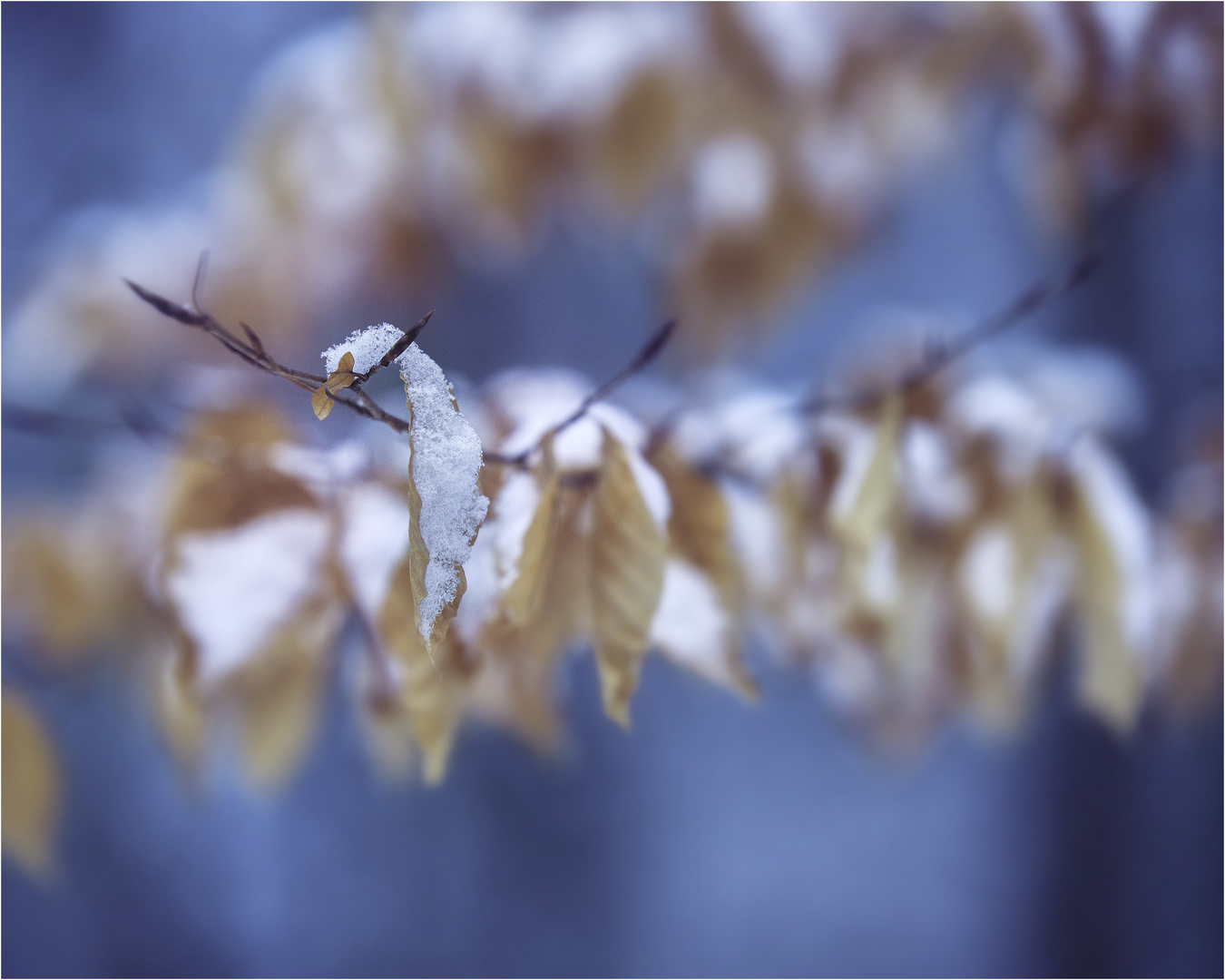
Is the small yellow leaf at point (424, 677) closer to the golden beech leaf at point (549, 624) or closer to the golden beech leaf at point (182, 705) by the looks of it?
the golden beech leaf at point (549, 624)

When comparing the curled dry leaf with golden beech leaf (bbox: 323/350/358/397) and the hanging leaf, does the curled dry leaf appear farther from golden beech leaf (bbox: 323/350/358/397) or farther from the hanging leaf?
the hanging leaf

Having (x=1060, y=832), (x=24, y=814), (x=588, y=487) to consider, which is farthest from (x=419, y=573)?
(x=1060, y=832)

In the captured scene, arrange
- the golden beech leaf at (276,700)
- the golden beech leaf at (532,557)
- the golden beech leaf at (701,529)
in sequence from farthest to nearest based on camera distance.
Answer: the golden beech leaf at (276,700), the golden beech leaf at (701,529), the golden beech leaf at (532,557)

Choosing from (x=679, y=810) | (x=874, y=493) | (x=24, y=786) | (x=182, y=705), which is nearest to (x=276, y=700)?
(x=182, y=705)

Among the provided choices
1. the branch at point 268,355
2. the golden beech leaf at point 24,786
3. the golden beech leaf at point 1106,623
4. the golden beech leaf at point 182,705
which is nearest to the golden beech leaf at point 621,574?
the branch at point 268,355

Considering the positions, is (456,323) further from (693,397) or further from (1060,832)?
(1060,832)

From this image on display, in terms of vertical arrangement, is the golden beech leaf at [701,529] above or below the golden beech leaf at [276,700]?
above

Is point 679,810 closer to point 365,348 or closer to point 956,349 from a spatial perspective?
point 956,349
